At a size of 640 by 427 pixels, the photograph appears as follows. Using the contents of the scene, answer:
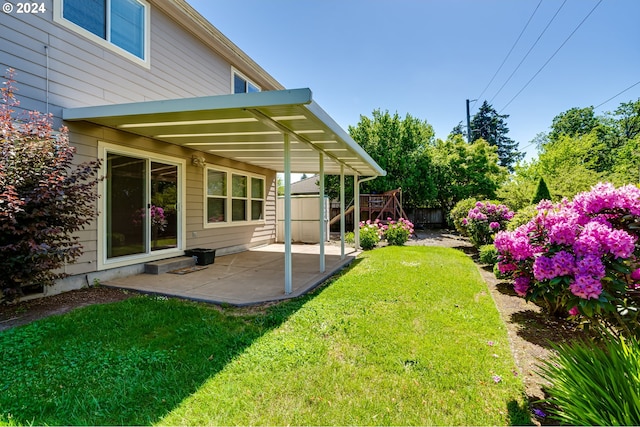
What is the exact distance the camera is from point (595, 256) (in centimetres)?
241

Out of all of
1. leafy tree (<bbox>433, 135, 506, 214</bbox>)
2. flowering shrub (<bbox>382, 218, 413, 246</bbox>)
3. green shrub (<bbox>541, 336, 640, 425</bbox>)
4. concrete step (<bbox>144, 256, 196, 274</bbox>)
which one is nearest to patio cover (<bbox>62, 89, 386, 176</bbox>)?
concrete step (<bbox>144, 256, 196, 274</bbox>)

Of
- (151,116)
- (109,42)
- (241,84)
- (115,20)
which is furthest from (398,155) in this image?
(151,116)

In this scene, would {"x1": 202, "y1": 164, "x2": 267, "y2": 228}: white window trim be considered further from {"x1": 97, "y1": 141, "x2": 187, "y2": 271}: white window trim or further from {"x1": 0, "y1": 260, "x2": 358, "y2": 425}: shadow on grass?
{"x1": 0, "y1": 260, "x2": 358, "y2": 425}: shadow on grass

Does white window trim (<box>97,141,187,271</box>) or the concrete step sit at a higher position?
white window trim (<box>97,141,187,271</box>)

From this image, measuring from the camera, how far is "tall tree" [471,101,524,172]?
39.1m

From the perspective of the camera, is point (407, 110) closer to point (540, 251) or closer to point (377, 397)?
point (540, 251)

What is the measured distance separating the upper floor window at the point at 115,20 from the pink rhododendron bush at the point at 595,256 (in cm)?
702

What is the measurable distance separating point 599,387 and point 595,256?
1041 millimetres

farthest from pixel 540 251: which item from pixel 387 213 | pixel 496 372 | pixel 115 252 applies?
pixel 387 213

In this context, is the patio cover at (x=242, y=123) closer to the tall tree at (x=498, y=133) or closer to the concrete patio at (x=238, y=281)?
the concrete patio at (x=238, y=281)

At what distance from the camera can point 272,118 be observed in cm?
421

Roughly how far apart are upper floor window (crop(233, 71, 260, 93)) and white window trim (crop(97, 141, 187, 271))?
332 cm

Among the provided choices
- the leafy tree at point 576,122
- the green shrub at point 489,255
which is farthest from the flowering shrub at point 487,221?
the leafy tree at point 576,122

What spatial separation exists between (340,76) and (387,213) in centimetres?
722
